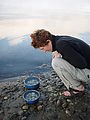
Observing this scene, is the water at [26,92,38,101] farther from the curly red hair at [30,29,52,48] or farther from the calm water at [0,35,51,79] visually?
the calm water at [0,35,51,79]

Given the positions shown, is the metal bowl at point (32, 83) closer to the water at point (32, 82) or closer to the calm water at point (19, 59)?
the water at point (32, 82)

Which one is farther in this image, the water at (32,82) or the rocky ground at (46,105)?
the water at (32,82)

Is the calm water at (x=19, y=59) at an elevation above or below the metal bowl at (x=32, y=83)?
below

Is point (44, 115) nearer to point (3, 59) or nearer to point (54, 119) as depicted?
point (54, 119)

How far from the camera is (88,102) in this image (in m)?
3.39

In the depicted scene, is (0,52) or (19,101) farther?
(0,52)

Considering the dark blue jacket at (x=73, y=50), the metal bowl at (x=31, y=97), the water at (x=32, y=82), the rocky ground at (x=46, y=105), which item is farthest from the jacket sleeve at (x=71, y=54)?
the water at (x=32, y=82)

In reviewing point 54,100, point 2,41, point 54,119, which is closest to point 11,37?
point 2,41

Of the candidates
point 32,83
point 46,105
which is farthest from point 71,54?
point 32,83

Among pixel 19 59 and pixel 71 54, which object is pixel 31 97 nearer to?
pixel 71 54

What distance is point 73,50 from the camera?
3.11m

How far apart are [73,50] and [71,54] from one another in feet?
0.24

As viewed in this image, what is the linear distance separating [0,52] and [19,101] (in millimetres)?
2587

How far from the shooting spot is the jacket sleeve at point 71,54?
3.11m
